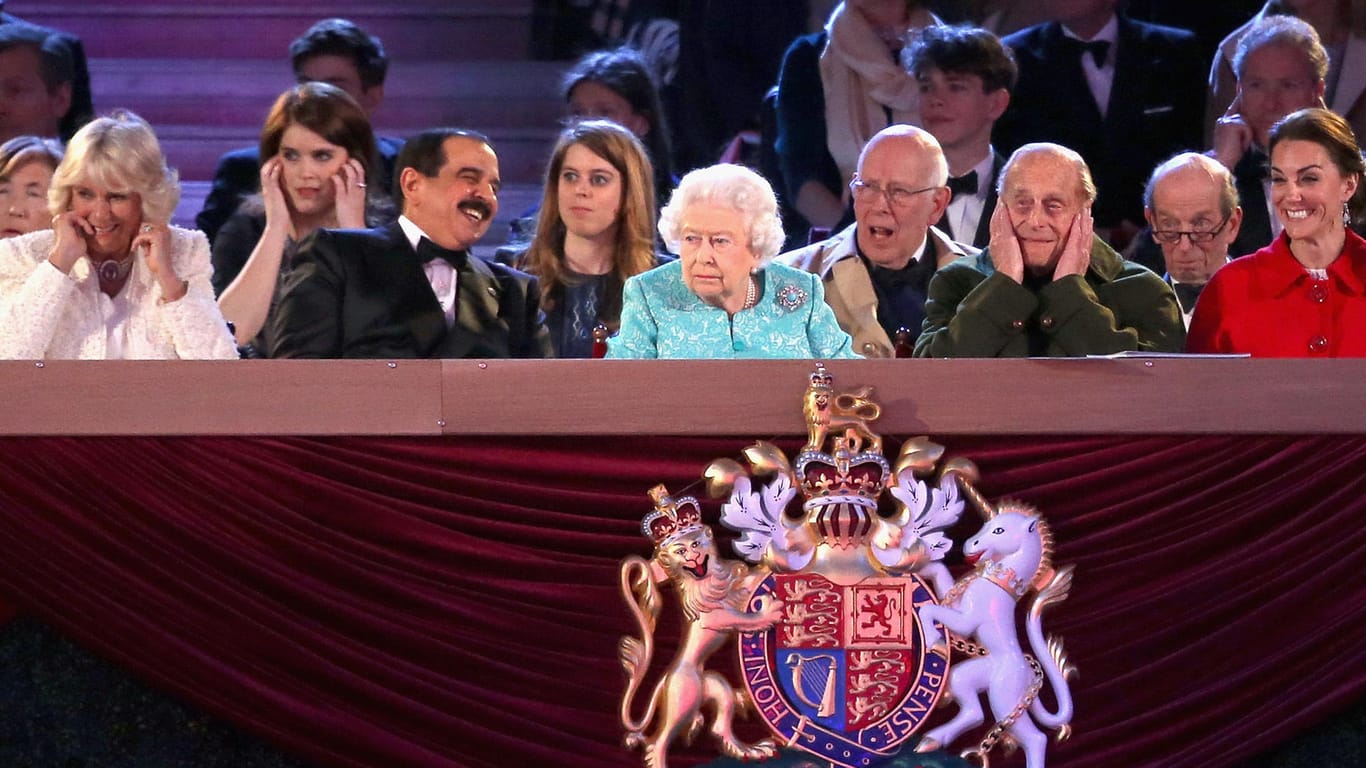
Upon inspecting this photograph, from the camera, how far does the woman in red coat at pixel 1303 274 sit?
3.90 m

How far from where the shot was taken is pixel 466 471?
329 cm

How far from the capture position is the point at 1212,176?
4500 millimetres

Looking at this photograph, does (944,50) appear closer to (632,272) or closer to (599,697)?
(632,272)

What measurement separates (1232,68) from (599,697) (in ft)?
8.40

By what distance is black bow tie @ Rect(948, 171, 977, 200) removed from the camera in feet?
16.0

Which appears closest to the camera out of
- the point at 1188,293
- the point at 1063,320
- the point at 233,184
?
the point at 1063,320

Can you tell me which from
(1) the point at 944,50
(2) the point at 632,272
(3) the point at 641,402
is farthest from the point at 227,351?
(1) the point at 944,50

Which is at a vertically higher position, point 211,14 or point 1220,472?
point 211,14

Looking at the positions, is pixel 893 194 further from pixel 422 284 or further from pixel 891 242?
pixel 422 284

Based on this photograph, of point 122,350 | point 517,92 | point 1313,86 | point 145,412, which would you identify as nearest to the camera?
point 145,412

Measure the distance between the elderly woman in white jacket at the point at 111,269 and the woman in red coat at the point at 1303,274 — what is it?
177 cm

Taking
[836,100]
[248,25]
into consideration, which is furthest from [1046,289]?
[248,25]

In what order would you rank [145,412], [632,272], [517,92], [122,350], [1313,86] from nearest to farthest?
1. [145,412]
2. [122,350]
3. [632,272]
4. [1313,86]
5. [517,92]

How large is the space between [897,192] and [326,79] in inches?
59.0
